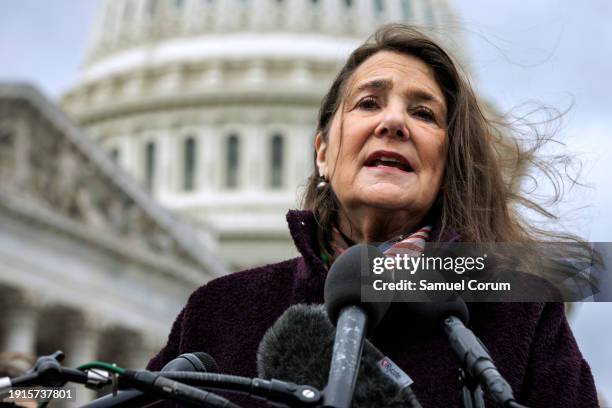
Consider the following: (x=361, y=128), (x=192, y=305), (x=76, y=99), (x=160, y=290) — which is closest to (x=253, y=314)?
(x=192, y=305)

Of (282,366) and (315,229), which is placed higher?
(315,229)

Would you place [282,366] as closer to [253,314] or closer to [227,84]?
[253,314]

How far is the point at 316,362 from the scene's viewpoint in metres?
2.84

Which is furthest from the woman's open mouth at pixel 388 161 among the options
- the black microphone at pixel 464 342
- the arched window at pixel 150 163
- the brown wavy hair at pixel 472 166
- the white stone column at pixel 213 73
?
the white stone column at pixel 213 73

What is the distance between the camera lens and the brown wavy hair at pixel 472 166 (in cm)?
347

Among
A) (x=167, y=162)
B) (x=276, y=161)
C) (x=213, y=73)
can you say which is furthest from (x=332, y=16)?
(x=167, y=162)

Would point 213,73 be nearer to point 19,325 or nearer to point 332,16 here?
point 332,16

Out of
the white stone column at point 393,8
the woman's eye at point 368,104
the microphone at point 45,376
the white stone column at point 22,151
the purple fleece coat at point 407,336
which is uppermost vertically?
the white stone column at point 393,8

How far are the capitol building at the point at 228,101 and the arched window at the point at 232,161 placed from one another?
39mm

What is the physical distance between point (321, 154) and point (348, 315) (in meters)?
1.32

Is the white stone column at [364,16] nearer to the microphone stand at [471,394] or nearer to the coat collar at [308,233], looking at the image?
the coat collar at [308,233]

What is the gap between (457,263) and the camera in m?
3.10

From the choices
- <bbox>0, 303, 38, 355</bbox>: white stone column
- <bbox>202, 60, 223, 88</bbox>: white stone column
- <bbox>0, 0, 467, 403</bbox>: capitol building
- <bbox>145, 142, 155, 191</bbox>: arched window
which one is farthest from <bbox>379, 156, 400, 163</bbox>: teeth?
<bbox>202, 60, 223, 88</bbox>: white stone column

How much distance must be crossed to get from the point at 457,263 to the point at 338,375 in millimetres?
608
